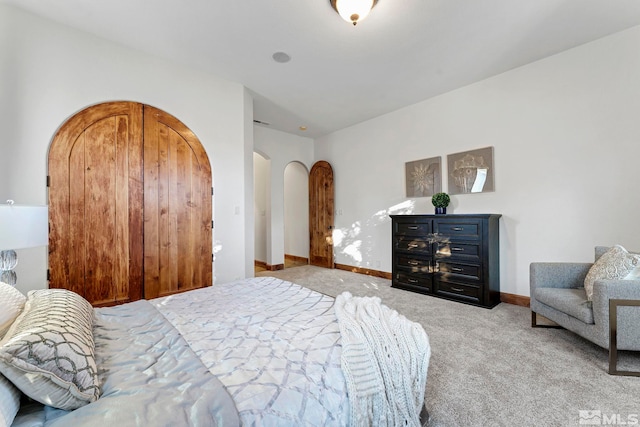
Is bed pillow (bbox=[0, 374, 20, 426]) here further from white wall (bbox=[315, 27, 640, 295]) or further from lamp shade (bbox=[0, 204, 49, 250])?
white wall (bbox=[315, 27, 640, 295])

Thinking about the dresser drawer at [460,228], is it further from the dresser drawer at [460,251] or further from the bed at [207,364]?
the bed at [207,364]

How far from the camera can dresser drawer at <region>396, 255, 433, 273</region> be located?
12.1 feet

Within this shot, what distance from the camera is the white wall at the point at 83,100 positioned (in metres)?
2.27

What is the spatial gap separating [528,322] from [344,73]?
3537mm

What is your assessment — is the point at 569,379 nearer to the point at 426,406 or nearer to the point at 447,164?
the point at 426,406

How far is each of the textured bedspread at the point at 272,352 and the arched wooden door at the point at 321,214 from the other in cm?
393

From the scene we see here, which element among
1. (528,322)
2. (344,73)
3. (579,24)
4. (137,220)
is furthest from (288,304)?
(579,24)

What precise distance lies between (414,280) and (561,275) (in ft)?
5.54

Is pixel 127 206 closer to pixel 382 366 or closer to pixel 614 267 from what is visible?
pixel 382 366

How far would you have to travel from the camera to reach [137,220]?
9.32ft

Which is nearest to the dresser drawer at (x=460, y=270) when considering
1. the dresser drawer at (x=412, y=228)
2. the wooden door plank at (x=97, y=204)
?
the dresser drawer at (x=412, y=228)

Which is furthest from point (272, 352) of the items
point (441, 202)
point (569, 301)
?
point (441, 202)

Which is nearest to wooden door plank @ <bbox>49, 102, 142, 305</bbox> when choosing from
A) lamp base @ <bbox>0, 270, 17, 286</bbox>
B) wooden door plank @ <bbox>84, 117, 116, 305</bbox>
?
wooden door plank @ <bbox>84, 117, 116, 305</bbox>

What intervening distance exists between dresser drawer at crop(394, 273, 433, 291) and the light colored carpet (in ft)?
2.40
